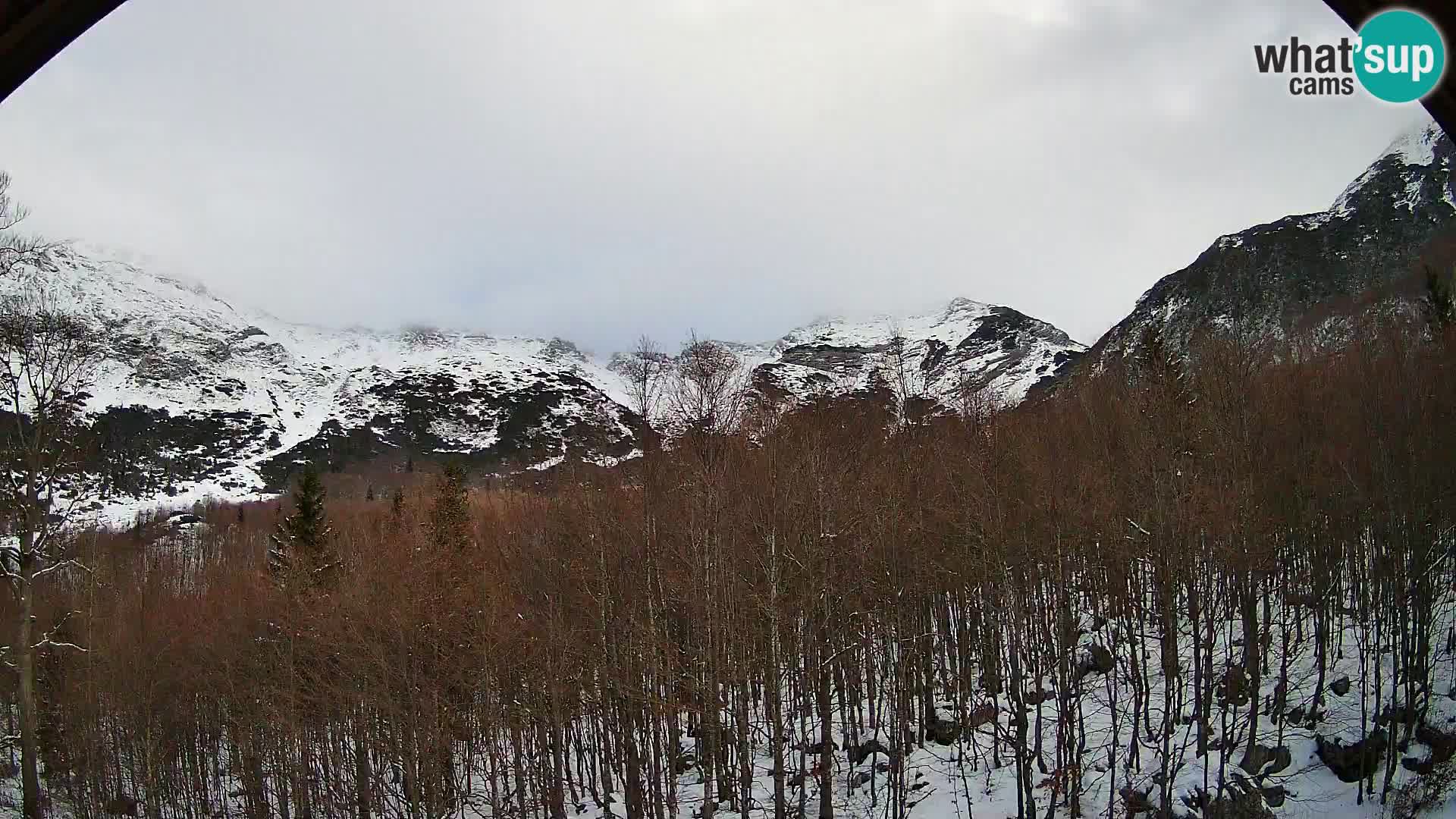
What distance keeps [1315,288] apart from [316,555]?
12671cm

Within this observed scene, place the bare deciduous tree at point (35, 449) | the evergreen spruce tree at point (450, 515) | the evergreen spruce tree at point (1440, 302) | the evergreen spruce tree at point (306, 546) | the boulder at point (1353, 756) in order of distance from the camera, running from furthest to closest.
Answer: the evergreen spruce tree at point (450, 515) < the evergreen spruce tree at point (1440, 302) < the evergreen spruce tree at point (306, 546) < the boulder at point (1353, 756) < the bare deciduous tree at point (35, 449)

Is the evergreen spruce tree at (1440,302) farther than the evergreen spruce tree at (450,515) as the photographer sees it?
No

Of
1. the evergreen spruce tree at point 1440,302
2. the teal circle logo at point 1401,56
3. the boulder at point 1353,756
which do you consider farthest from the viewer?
the evergreen spruce tree at point 1440,302

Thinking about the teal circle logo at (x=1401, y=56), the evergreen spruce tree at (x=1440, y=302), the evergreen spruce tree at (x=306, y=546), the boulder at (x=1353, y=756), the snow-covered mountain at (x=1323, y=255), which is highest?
the snow-covered mountain at (x=1323, y=255)

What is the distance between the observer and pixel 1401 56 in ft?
6.85

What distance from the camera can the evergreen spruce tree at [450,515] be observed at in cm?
3134

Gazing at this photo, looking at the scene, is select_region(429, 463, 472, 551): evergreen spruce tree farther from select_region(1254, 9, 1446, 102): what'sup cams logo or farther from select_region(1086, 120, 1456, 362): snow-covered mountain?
select_region(1086, 120, 1456, 362): snow-covered mountain

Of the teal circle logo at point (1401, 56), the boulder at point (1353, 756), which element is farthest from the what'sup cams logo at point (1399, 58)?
the boulder at point (1353, 756)

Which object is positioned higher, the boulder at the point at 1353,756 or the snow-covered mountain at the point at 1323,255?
the snow-covered mountain at the point at 1323,255

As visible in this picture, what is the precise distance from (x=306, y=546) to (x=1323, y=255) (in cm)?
13863

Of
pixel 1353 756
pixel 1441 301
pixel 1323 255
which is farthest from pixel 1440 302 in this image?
pixel 1323 255

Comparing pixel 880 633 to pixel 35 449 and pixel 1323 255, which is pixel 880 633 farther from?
pixel 1323 255

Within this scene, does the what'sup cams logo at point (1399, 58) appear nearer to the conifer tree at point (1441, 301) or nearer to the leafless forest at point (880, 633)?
the leafless forest at point (880, 633)

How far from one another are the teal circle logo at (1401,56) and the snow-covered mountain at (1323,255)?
99.9 meters
